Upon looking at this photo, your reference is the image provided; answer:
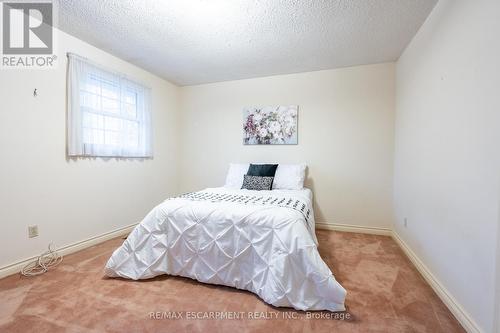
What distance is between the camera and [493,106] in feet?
3.93

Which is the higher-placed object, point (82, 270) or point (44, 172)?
point (44, 172)

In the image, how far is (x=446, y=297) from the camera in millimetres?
1573

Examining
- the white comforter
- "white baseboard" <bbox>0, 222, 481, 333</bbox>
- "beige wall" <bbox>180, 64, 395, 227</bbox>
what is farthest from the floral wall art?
the white comforter

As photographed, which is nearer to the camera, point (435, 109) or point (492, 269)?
point (492, 269)

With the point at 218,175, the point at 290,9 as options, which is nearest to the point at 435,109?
the point at 290,9

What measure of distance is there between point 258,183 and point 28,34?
2761 millimetres

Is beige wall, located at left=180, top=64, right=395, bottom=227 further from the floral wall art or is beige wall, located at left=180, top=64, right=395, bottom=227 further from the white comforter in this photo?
the white comforter

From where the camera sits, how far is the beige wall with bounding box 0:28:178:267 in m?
1.93

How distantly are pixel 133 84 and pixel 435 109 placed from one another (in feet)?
11.3

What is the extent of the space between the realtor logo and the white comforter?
6.09 feet

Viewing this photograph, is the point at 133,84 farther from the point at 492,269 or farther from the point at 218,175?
the point at 492,269

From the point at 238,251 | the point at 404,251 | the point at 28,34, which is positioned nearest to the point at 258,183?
the point at 238,251

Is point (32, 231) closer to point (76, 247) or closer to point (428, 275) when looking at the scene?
point (76, 247)

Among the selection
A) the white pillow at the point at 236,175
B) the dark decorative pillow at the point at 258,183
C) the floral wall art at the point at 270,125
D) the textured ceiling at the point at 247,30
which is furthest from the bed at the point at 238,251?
the textured ceiling at the point at 247,30
